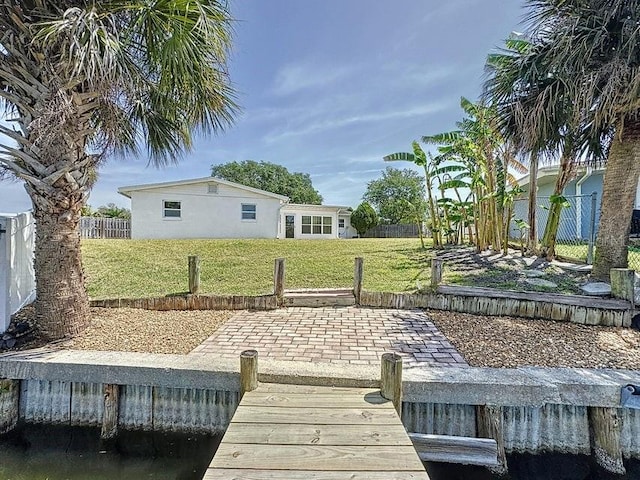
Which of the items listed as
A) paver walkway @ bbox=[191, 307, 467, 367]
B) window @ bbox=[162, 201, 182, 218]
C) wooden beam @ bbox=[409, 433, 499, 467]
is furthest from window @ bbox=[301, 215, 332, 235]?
wooden beam @ bbox=[409, 433, 499, 467]

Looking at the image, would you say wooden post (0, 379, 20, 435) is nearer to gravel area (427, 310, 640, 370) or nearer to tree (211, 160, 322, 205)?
gravel area (427, 310, 640, 370)

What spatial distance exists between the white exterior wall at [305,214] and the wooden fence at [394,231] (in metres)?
4.35

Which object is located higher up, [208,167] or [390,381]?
[208,167]

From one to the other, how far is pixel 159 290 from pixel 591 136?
9.50 m

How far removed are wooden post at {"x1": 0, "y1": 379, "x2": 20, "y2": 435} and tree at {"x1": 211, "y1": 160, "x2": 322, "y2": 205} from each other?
3741cm

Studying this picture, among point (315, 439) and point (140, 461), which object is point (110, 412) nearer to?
point (140, 461)

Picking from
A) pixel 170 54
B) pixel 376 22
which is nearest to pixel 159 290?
pixel 170 54

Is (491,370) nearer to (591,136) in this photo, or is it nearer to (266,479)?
(266,479)

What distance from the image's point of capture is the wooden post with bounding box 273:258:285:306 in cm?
620

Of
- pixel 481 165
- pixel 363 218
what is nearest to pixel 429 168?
pixel 481 165

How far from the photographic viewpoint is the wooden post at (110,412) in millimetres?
3488

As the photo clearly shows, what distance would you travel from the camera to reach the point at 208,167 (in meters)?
42.7

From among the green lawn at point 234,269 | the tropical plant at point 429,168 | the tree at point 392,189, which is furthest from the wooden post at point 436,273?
the tree at point 392,189

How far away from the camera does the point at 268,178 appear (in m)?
42.0
